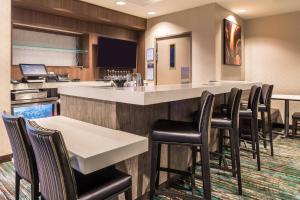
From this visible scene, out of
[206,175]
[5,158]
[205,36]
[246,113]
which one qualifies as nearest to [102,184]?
[206,175]

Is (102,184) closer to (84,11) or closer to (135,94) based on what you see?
(135,94)

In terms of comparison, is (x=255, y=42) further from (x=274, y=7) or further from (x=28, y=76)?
(x=28, y=76)

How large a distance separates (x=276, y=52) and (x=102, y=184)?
214 inches

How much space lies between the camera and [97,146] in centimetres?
131

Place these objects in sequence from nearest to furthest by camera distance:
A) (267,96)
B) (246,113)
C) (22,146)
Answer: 1. (22,146)
2. (246,113)
3. (267,96)

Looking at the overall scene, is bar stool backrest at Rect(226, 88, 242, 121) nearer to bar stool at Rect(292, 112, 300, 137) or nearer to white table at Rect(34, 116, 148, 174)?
white table at Rect(34, 116, 148, 174)

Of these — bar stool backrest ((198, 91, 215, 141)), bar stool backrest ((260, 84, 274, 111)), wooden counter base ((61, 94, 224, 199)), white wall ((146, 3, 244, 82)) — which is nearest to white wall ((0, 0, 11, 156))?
wooden counter base ((61, 94, 224, 199))

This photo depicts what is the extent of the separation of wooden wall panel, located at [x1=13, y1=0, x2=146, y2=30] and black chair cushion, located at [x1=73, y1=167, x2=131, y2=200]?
11.4 ft

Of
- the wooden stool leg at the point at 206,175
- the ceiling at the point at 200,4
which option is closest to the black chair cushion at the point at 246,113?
the wooden stool leg at the point at 206,175

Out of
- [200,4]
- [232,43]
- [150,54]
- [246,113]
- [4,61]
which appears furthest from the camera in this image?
[150,54]

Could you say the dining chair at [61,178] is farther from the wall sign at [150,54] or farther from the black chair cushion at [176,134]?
the wall sign at [150,54]

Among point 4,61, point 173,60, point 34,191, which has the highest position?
point 173,60

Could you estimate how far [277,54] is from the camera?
539 centimetres

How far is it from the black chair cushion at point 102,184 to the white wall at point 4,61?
217 cm
